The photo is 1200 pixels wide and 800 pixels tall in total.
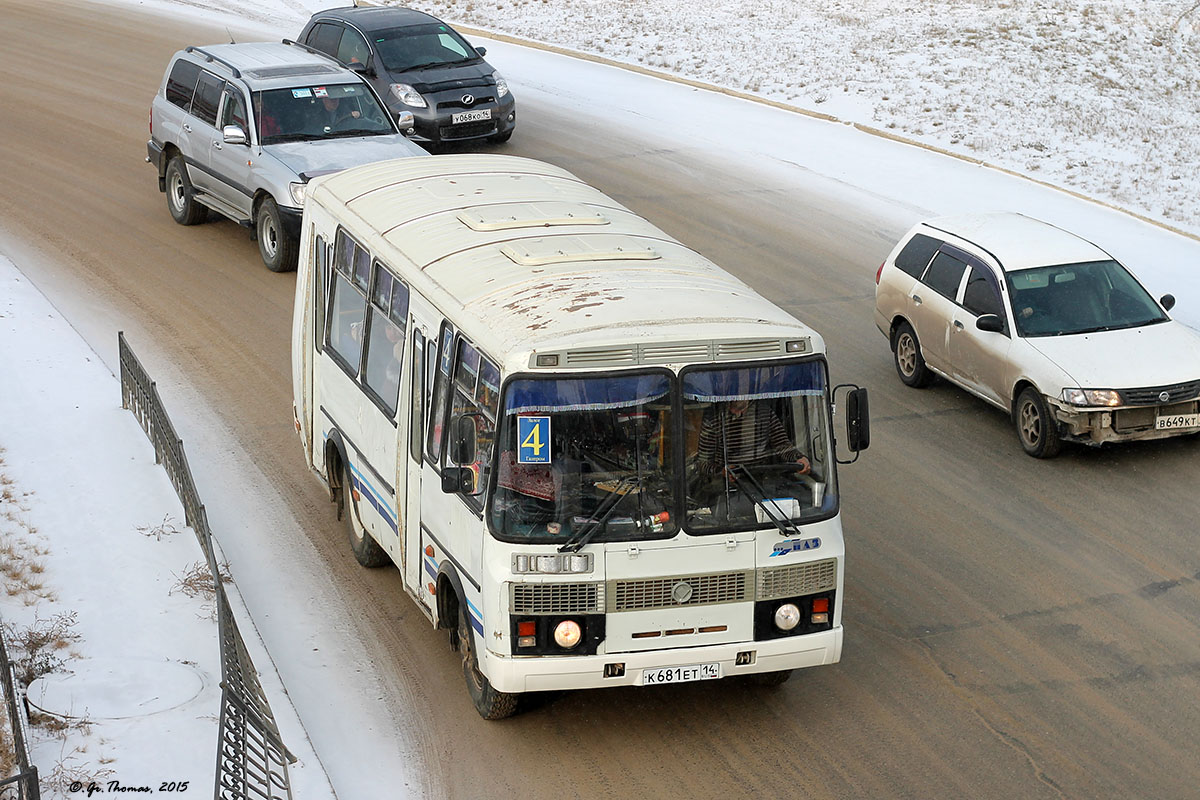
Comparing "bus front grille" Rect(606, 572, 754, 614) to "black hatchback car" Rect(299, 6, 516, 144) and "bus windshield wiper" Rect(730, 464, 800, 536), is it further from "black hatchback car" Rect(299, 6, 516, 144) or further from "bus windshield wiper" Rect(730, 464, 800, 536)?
"black hatchback car" Rect(299, 6, 516, 144)

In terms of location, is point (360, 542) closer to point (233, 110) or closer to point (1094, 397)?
point (1094, 397)

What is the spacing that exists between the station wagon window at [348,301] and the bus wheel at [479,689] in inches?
98.3

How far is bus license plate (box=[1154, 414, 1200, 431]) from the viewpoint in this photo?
41.3 feet

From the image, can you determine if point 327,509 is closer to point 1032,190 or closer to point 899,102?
point 1032,190

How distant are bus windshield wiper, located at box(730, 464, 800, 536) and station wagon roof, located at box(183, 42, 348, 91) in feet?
37.8

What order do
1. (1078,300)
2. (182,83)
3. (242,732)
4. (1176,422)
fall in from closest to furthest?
(242,732), (1176,422), (1078,300), (182,83)

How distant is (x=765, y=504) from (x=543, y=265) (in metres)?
2.14

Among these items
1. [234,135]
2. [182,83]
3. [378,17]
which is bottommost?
[234,135]

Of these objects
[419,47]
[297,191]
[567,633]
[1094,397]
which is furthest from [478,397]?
[419,47]

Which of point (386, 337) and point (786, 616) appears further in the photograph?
point (386, 337)

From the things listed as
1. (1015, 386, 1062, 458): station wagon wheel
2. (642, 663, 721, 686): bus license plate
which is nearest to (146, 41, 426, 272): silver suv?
(1015, 386, 1062, 458): station wagon wheel

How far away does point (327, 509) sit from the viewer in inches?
468

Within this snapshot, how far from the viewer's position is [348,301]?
10750 millimetres

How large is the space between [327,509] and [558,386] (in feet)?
15.3
